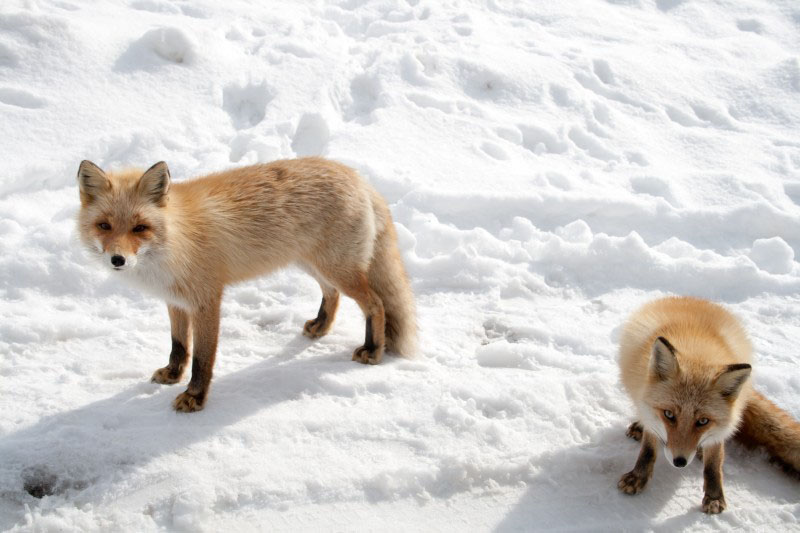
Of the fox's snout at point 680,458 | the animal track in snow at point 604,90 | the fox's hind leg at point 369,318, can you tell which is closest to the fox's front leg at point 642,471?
the fox's snout at point 680,458

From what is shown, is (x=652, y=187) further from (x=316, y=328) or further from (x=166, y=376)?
(x=166, y=376)

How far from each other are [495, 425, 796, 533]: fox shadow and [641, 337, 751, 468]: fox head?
0.37 metres

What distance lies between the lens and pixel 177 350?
11.1 ft

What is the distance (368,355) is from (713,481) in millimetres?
1782

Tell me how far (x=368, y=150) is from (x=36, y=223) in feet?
8.20

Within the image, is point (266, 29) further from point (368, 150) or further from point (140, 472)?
point (140, 472)

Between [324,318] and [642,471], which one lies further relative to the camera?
[324,318]

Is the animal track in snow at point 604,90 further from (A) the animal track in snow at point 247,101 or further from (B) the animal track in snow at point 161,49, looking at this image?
(B) the animal track in snow at point 161,49

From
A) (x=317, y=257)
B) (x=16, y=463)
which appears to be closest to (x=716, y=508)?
(x=317, y=257)

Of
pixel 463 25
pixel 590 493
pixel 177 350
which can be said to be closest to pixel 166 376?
pixel 177 350

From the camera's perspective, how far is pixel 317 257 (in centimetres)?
354

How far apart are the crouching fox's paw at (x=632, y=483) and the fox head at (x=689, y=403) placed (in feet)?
1.05

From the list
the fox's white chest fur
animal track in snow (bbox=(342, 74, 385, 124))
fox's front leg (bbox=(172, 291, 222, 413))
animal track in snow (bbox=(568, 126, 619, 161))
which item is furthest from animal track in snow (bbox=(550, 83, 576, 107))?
the fox's white chest fur

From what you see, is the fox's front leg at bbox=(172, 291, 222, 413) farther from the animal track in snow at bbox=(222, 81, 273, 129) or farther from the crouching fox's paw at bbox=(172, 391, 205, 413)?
the animal track in snow at bbox=(222, 81, 273, 129)
